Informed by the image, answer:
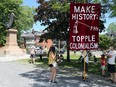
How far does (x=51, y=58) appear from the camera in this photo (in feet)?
45.9

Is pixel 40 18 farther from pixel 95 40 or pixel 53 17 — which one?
pixel 95 40

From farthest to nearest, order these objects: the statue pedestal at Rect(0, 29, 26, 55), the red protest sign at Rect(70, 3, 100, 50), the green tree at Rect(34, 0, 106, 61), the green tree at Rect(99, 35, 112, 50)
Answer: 1. the green tree at Rect(99, 35, 112, 50)
2. the statue pedestal at Rect(0, 29, 26, 55)
3. the green tree at Rect(34, 0, 106, 61)
4. the red protest sign at Rect(70, 3, 100, 50)

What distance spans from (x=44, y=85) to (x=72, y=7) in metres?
4.20

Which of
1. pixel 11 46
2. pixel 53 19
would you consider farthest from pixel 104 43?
pixel 53 19

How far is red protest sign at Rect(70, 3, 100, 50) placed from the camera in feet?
48.5

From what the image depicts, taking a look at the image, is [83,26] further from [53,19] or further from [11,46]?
[11,46]

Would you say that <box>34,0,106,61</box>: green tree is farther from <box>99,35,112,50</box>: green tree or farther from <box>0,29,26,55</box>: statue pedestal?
<box>99,35,112,50</box>: green tree

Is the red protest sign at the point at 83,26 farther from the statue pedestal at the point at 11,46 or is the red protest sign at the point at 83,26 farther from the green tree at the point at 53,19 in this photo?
the statue pedestal at the point at 11,46

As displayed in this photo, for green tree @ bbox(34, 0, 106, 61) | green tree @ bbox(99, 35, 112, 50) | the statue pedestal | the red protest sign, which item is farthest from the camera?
green tree @ bbox(99, 35, 112, 50)

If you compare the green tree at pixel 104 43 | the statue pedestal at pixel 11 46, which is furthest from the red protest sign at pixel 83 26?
the green tree at pixel 104 43

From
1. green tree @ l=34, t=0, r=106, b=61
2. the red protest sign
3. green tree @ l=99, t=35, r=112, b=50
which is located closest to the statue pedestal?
green tree @ l=34, t=0, r=106, b=61

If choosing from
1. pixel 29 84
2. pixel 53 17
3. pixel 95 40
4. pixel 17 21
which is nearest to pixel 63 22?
pixel 53 17

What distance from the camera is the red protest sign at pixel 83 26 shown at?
1477 centimetres

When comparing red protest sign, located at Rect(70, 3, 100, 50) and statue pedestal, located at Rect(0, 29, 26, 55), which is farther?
statue pedestal, located at Rect(0, 29, 26, 55)
